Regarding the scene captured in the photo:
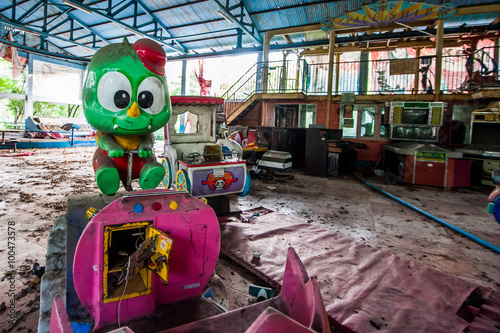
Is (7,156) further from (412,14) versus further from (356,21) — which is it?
(412,14)

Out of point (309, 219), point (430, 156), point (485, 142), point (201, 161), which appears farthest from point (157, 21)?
point (485, 142)

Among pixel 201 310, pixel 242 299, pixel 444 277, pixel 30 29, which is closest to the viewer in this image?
pixel 201 310

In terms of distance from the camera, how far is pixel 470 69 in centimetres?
861

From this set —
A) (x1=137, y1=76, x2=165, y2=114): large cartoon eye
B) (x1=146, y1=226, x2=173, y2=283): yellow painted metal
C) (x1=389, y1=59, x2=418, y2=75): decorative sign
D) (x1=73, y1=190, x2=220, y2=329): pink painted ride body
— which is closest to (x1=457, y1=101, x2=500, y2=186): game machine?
(x1=389, y1=59, x2=418, y2=75): decorative sign

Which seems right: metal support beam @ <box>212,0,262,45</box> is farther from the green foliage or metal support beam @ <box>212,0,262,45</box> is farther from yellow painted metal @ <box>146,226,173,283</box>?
the green foliage

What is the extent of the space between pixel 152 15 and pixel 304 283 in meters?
15.1

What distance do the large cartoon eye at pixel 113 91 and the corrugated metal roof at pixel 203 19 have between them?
930 cm

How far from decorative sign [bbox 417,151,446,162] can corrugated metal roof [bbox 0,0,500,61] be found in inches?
223

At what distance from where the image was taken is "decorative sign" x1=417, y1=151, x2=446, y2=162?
672 cm

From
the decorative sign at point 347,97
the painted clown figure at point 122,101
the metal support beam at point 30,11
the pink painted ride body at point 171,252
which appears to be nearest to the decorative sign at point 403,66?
the decorative sign at point 347,97

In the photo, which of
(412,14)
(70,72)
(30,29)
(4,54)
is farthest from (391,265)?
(70,72)

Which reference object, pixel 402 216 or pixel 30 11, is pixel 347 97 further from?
pixel 30 11

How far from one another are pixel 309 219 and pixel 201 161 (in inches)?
76.5

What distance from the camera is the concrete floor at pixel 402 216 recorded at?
315cm
